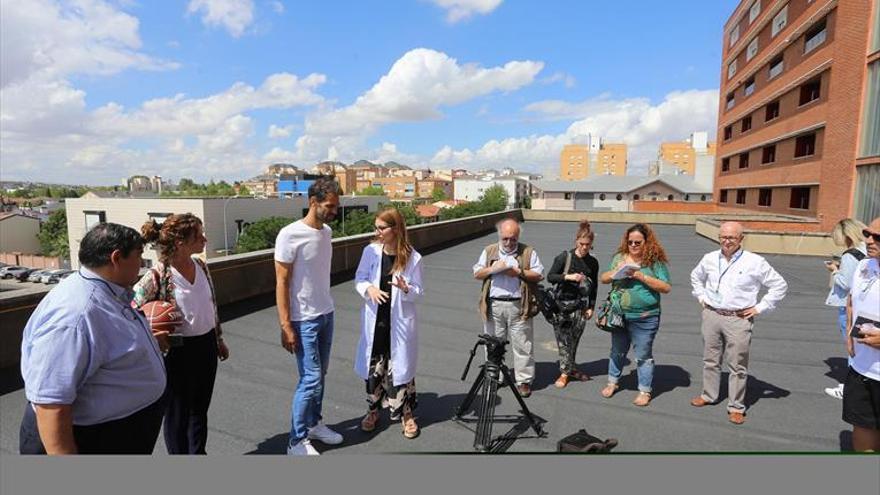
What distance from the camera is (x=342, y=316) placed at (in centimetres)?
695

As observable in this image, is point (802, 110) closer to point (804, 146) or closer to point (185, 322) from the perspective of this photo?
point (804, 146)

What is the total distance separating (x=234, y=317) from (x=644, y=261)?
17.7 ft

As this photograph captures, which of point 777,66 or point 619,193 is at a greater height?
point 777,66

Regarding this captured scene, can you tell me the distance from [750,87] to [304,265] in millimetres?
43477

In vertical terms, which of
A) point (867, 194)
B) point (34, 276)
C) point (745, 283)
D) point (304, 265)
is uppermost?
point (867, 194)

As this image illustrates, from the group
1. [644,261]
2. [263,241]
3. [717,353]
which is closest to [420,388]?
[644,261]

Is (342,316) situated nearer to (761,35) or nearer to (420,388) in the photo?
(420,388)

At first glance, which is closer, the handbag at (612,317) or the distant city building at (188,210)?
the handbag at (612,317)

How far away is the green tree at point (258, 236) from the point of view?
193 ft

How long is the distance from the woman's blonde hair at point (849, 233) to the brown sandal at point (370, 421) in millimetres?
4900

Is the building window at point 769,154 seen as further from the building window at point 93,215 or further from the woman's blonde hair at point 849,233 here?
the building window at point 93,215

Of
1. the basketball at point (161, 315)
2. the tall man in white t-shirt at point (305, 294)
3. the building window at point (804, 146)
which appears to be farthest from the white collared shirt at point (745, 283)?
the building window at point (804, 146)

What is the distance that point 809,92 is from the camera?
85.3ft

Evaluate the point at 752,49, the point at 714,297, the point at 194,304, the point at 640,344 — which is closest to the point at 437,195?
the point at 752,49
